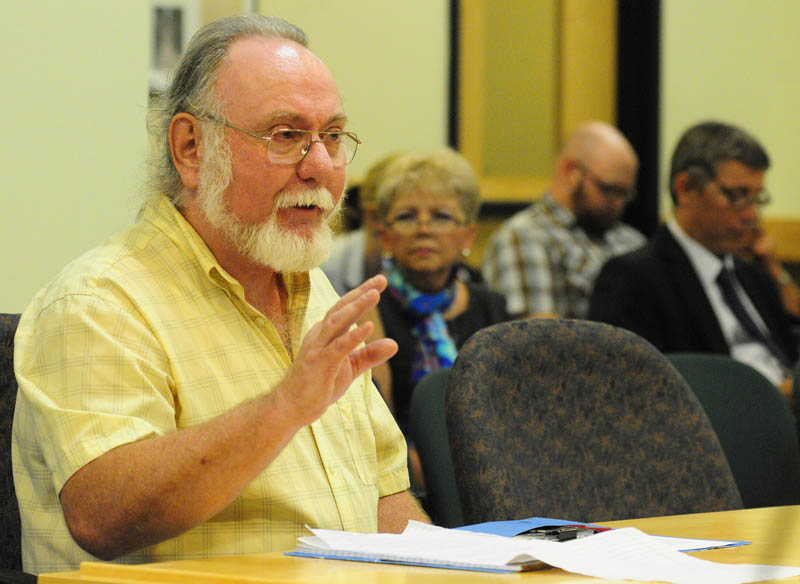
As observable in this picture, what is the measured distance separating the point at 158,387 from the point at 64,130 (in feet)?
2.83

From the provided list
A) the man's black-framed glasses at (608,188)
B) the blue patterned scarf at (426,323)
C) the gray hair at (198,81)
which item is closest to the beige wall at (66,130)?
the gray hair at (198,81)

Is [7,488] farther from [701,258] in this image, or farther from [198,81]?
[701,258]

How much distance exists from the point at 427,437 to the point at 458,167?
3.97ft

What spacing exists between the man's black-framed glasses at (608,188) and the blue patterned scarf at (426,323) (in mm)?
1633

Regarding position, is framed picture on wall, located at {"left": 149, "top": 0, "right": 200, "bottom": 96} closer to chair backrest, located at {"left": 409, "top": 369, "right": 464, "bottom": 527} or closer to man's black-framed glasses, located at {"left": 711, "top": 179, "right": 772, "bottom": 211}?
man's black-framed glasses, located at {"left": 711, "top": 179, "right": 772, "bottom": 211}

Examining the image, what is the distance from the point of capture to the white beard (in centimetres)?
164

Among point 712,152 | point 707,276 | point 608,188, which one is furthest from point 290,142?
point 608,188

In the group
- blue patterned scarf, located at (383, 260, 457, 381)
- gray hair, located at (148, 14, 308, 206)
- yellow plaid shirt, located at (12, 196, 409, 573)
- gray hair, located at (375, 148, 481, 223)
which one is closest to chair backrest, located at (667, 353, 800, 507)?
blue patterned scarf, located at (383, 260, 457, 381)

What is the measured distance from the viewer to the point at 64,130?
6.98ft

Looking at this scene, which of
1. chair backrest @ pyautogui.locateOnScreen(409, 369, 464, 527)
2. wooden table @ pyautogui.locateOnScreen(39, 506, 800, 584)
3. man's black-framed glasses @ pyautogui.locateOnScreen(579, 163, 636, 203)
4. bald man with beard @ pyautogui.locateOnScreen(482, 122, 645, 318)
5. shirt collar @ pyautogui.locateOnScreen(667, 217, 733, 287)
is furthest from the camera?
man's black-framed glasses @ pyautogui.locateOnScreen(579, 163, 636, 203)

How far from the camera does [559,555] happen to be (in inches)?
45.2

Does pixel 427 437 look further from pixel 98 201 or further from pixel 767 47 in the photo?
pixel 767 47

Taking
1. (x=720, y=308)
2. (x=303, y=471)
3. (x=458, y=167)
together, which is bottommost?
(x=720, y=308)

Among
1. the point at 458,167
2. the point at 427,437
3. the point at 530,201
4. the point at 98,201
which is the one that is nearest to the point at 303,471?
the point at 427,437
